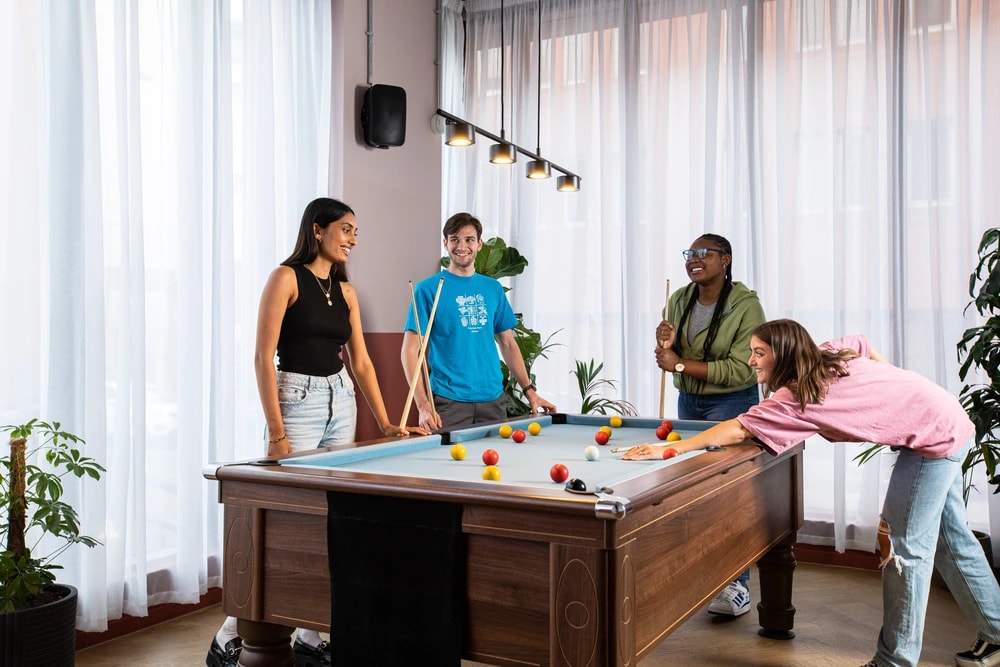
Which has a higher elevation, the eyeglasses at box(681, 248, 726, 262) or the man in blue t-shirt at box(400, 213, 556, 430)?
the eyeglasses at box(681, 248, 726, 262)

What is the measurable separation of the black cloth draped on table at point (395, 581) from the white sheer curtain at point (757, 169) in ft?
9.90

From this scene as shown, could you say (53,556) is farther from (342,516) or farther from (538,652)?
(538,652)

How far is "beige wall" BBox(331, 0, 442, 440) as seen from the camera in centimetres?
426

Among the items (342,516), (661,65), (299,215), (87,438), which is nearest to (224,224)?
(299,215)

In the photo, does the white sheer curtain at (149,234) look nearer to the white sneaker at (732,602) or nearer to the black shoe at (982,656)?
the white sneaker at (732,602)

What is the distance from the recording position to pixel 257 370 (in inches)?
Answer: 108

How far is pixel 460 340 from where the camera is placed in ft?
11.7

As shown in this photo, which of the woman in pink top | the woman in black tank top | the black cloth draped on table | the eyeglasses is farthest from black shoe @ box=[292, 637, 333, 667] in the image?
the eyeglasses

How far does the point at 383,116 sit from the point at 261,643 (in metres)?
2.83

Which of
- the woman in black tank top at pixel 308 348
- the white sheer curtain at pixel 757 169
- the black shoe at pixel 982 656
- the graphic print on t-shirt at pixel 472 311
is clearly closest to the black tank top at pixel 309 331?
the woman in black tank top at pixel 308 348

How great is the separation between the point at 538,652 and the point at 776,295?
3136 mm

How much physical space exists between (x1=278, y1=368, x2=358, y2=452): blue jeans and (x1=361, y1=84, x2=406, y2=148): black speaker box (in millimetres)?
1719

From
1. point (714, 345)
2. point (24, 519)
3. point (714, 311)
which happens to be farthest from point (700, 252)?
point (24, 519)

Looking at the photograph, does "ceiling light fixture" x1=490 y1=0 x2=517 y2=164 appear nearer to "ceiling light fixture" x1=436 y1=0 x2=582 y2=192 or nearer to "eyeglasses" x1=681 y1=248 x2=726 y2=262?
"ceiling light fixture" x1=436 y1=0 x2=582 y2=192
